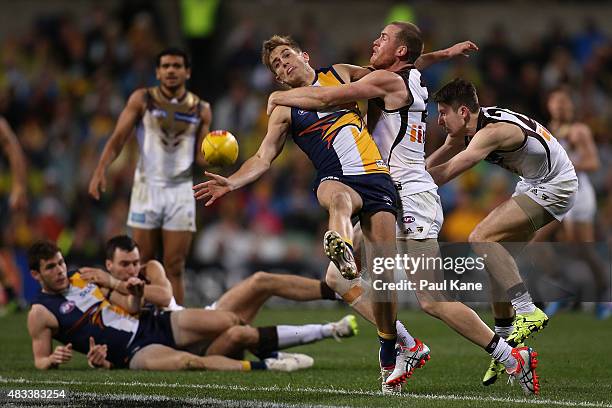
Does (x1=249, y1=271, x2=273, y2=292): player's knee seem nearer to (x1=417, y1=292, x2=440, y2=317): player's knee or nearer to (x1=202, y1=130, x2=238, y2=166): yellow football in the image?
(x1=202, y1=130, x2=238, y2=166): yellow football

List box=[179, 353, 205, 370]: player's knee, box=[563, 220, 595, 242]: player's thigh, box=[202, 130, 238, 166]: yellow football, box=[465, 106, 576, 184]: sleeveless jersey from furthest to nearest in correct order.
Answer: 1. box=[563, 220, 595, 242]: player's thigh
2. box=[179, 353, 205, 370]: player's knee
3. box=[465, 106, 576, 184]: sleeveless jersey
4. box=[202, 130, 238, 166]: yellow football

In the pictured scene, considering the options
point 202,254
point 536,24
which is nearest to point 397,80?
point 202,254

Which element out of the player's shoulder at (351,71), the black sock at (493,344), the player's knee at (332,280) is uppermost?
the player's shoulder at (351,71)

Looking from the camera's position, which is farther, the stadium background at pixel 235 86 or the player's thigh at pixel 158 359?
the stadium background at pixel 235 86

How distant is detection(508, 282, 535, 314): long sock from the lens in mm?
8062

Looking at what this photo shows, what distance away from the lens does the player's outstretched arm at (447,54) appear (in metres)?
8.65

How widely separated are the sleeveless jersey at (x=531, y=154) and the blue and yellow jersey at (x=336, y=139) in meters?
0.88

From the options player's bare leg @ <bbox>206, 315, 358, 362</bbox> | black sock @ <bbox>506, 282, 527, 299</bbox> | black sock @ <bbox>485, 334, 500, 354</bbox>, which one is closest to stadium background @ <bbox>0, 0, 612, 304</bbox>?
player's bare leg @ <bbox>206, 315, 358, 362</bbox>

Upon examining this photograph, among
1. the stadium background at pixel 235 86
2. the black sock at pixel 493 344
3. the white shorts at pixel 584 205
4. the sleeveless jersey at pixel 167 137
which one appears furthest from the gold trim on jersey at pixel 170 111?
the white shorts at pixel 584 205

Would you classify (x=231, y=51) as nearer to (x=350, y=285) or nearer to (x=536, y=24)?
(x=536, y=24)

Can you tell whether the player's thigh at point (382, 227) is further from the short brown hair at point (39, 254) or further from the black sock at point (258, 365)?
the short brown hair at point (39, 254)

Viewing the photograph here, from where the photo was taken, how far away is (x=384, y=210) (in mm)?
7566

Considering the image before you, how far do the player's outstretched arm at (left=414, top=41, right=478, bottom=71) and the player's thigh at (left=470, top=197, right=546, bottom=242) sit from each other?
1.22 m

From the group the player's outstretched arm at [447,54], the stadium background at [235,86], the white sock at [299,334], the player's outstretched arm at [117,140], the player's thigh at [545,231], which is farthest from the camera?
the stadium background at [235,86]
